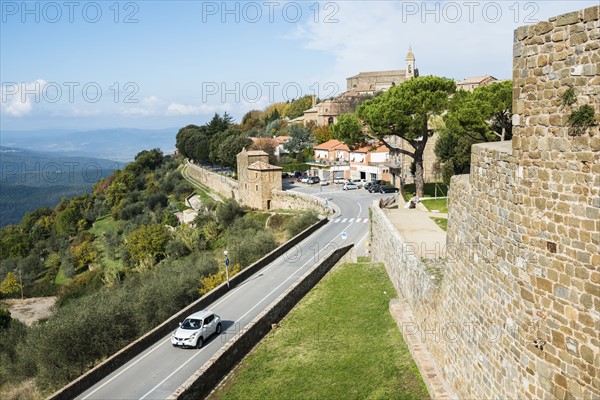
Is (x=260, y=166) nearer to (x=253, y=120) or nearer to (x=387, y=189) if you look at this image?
(x=387, y=189)

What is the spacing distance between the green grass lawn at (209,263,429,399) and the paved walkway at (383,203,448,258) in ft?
5.87

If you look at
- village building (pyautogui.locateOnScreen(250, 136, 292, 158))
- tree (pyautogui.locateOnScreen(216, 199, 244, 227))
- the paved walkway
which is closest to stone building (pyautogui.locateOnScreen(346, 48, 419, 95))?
village building (pyautogui.locateOnScreen(250, 136, 292, 158))

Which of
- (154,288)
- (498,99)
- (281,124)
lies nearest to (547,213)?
(154,288)

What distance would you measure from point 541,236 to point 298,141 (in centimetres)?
6702

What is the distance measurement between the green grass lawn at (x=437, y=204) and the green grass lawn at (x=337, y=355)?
31.4ft

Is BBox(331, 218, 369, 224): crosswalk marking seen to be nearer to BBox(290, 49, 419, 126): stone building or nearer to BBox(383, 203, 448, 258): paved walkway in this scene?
BBox(383, 203, 448, 258): paved walkway


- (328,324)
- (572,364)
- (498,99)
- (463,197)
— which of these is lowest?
(328,324)

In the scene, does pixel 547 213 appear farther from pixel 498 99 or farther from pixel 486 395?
pixel 498 99

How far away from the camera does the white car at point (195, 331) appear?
53.5ft

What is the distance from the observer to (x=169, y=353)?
1619 centimetres

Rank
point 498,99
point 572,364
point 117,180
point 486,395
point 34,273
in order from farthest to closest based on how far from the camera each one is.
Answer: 1. point 117,180
2. point 34,273
3. point 498,99
4. point 486,395
5. point 572,364

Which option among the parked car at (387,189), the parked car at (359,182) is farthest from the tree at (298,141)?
the parked car at (387,189)

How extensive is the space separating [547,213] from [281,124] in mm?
96591

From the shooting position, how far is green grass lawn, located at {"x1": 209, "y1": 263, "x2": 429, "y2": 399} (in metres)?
10.6
